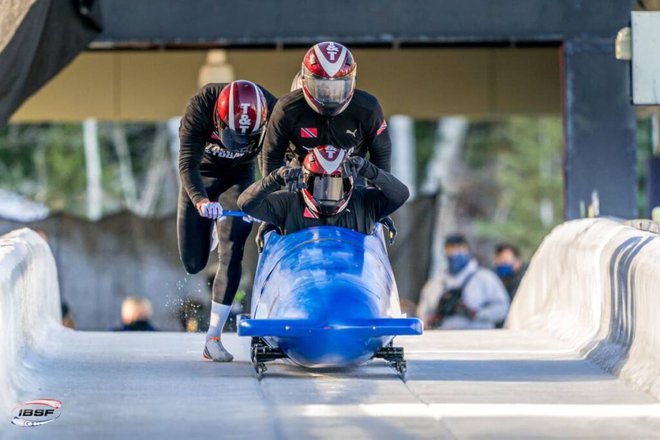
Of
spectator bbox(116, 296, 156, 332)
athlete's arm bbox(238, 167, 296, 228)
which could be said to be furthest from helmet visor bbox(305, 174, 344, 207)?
spectator bbox(116, 296, 156, 332)

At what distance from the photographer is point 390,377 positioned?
28.8 ft

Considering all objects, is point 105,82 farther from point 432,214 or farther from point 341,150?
point 341,150

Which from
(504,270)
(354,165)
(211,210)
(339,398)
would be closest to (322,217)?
(354,165)

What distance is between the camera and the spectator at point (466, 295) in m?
15.7

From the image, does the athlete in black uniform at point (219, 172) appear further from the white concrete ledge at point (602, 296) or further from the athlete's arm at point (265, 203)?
the white concrete ledge at point (602, 296)

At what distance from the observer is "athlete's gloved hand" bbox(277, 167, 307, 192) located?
29.7ft

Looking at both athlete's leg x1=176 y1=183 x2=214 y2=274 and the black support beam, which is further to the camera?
the black support beam

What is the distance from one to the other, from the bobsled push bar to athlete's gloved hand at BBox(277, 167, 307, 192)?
113cm

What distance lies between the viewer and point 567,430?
6832 millimetres

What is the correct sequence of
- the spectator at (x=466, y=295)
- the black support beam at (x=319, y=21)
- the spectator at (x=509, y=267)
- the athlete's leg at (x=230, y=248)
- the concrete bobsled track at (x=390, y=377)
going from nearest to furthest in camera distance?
the concrete bobsled track at (x=390, y=377) < the athlete's leg at (x=230, y=248) < the spectator at (x=466, y=295) < the black support beam at (x=319, y=21) < the spectator at (x=509, y=267)

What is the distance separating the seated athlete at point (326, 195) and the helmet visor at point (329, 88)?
34 cm

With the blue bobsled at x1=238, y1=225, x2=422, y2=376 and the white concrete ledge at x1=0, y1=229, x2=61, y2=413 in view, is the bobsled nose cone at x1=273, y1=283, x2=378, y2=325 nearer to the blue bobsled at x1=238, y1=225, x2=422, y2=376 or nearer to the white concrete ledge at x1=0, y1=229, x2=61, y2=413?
the blue bobsled at x1=238, y1=225, x2=422, y2=376

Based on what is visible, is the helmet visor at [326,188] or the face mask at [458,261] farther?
the face mask at [458,261]

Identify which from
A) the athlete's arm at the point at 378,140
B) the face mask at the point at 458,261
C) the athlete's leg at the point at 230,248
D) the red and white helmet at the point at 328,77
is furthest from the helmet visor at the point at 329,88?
the face mask at the point at 458,261
